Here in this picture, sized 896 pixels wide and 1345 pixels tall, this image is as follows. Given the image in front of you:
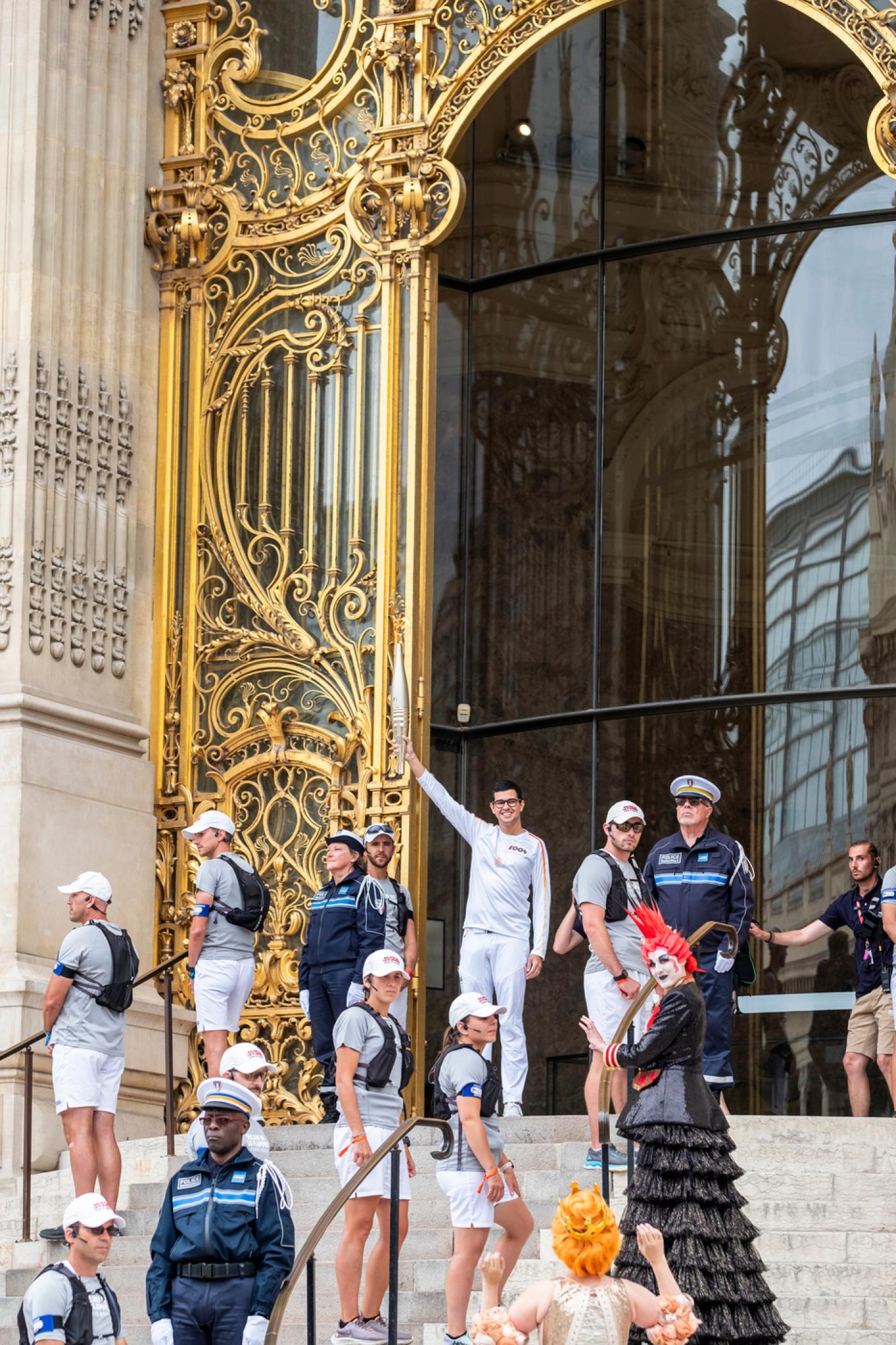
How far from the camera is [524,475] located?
66.1ft

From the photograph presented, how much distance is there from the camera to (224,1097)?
9.38m

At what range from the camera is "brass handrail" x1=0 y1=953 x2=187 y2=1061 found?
14805 mm

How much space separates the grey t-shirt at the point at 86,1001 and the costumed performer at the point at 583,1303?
5465mm

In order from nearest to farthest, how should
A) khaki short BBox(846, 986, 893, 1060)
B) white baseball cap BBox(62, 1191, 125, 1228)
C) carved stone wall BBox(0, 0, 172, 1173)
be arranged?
white baseball cap BBox(62, 1191, 125, 1228) → khaki short BBox(846, 986, 893, 1060) → carved stone wall BBox(0, 0, 172, 1173)

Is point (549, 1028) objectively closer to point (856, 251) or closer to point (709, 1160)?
point (856, 251)

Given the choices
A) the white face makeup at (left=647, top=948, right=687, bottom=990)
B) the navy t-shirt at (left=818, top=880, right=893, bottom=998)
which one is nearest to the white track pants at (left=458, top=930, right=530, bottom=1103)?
the navy t-shirt at (left=818, top=880, right=893, bottom=998)

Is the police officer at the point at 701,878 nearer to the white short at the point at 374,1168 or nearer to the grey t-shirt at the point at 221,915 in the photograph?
→ the grey t-shirt at the point at 221,915

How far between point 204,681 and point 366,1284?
25.0 ft

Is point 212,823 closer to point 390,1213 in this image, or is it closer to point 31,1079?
point 31,1079

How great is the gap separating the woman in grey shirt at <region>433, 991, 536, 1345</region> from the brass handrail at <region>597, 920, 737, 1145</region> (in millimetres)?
549

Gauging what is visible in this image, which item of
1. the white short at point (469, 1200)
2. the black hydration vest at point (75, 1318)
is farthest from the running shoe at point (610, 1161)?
the black hydration vest at point (75, 1318)

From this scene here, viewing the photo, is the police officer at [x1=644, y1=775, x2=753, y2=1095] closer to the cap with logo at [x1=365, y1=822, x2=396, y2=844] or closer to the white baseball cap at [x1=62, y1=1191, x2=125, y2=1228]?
the cap with logo at [x1=365, y1=822, x2=396, y2=844]

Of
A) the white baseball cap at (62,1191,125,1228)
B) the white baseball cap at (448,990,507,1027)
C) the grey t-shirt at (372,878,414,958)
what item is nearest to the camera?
the white baseball cap at (62,1191,125,1228)

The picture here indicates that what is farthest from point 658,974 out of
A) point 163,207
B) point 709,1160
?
point 163,207
